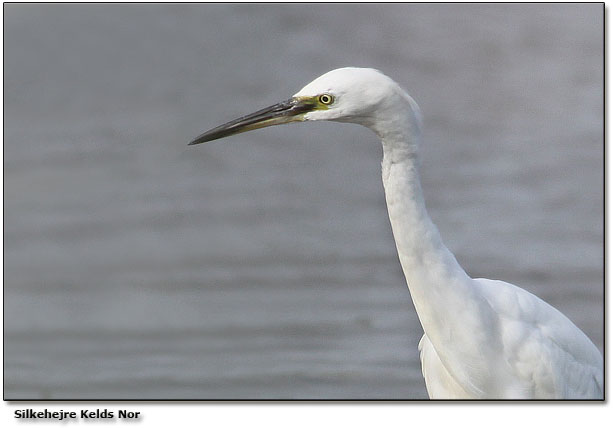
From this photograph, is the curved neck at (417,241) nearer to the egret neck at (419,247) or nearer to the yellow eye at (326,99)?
the egret neck at (419,247)

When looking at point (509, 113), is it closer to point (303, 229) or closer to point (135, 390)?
point (303, 229)

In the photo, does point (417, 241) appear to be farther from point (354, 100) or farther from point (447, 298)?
point (354, 100)

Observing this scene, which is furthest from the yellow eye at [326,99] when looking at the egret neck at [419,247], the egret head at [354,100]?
the egret neck at [419,247]

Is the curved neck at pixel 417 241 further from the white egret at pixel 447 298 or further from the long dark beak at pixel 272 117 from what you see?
the long dark beak at pixel 272 117

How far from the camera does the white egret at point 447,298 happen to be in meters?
2.15

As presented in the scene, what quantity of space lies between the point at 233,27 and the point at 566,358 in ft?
5.32

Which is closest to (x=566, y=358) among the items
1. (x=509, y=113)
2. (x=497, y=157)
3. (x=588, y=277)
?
(x=588, y=277)

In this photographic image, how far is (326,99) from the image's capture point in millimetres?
2162

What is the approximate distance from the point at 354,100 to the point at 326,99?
0.06 m

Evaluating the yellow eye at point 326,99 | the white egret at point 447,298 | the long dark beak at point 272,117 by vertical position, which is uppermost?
the yellow eye at point 326,99

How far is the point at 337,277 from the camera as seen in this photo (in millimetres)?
4312

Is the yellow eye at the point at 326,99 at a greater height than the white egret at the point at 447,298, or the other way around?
the yellow eye at the point at 326,99

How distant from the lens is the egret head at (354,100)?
2131 millimetres

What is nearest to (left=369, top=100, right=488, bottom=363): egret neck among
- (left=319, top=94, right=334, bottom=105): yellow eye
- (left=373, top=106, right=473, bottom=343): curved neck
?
(left=373, top=106, right=473, bottom=343): curved neck
